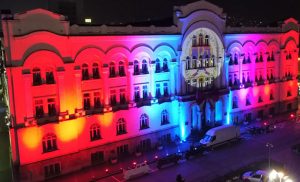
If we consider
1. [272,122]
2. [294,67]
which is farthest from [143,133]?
[294,67]

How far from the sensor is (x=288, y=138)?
47250mm

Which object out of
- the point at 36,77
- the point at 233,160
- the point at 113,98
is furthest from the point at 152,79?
the point at 36,77

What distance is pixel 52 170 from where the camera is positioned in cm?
3647

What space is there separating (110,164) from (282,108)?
38.7 meters

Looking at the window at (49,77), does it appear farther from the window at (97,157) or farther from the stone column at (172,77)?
the stone column at (172,77)

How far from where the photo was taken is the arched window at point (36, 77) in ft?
114

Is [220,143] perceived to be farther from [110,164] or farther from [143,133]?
[110,164]

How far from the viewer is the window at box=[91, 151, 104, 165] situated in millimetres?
39497

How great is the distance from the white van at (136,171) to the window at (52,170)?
26.2ft

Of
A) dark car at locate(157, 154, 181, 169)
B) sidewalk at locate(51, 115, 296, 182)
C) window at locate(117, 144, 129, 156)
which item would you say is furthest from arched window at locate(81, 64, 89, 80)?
dark car at locate(157, 154, 181, 169)

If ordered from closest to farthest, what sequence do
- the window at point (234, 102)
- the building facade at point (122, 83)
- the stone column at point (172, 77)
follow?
1. the building facade at point (122, 83)
2. the stone column at point (172, 77)
3. the window at point (234, 102)

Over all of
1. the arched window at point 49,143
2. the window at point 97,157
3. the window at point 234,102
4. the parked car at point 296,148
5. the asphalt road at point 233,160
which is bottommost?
the asphalt road at point 233,160

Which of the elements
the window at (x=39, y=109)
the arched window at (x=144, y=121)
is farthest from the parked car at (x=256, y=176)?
the window at (x=39, y=109)

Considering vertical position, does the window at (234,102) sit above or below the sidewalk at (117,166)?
above
